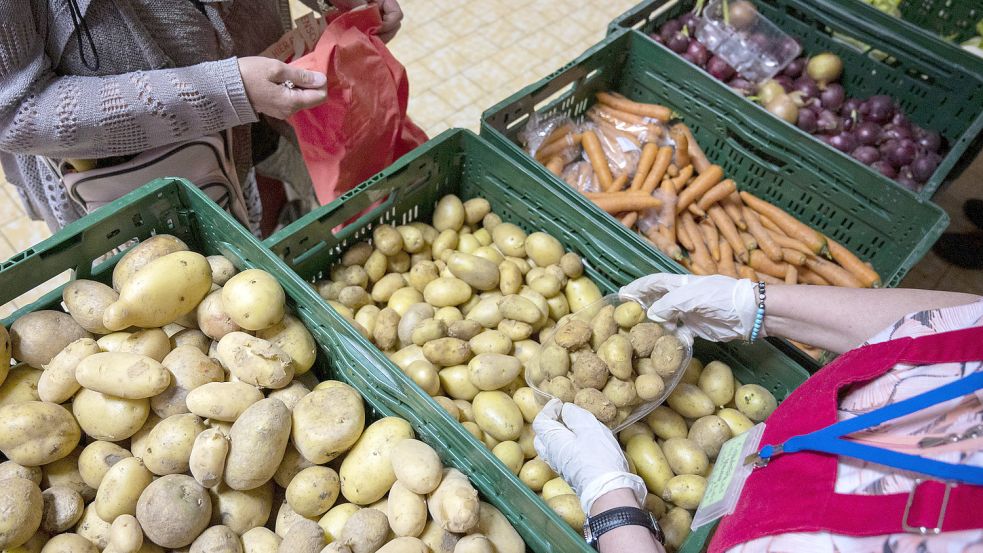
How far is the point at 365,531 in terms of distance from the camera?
42.9 inches

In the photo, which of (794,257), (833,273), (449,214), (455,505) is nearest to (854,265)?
(833,273)

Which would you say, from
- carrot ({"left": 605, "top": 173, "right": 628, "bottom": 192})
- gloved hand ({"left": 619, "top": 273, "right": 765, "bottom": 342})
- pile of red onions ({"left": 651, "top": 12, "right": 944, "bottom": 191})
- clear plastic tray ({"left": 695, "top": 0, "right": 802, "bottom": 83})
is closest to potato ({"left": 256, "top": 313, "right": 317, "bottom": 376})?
gloved hand ({"left": 619, "top": 273, "right": 765, "bottom": 342})

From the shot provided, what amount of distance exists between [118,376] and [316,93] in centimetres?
78

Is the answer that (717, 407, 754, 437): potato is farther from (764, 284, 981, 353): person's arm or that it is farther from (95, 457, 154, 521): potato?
(95, 457, 154, 521): potato

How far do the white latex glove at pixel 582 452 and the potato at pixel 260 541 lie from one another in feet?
1.78

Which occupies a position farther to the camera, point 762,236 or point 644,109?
point 644,109

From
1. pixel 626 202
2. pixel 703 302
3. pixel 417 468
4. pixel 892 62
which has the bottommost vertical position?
pixel 626 202

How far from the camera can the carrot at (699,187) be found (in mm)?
2162

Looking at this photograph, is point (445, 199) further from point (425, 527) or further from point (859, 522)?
point (859, 522)

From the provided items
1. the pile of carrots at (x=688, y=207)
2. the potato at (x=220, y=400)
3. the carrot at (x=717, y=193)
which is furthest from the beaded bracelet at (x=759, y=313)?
the potato at (x=220, y=400)

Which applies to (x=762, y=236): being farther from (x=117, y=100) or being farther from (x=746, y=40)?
(x=117, y=100)

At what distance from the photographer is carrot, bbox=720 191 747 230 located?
2184 mm

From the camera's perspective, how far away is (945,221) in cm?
183

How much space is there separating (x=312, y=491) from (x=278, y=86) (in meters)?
0.90
